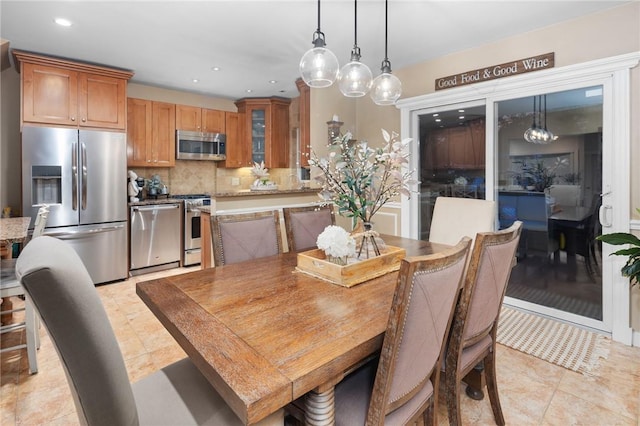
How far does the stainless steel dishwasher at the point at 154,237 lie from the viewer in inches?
161

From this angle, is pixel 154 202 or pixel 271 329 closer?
pixel 271 329

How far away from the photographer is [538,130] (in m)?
3.01

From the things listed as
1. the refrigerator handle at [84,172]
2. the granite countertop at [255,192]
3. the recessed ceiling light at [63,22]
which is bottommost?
the granite countertop at [255,192]

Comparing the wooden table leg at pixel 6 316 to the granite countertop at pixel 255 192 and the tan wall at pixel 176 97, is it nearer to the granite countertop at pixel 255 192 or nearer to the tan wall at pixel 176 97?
the granite countertop at pixel 255 192

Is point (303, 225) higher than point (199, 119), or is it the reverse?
point (199, 119)

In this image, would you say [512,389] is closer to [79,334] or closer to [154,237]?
[79,334]

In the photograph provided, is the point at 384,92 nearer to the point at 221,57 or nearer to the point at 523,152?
Answer: the point at 523,152

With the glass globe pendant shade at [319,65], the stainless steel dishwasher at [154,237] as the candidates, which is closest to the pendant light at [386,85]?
the glass globe pendant shade at [319,65]

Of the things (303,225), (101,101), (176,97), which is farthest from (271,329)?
(176,97)

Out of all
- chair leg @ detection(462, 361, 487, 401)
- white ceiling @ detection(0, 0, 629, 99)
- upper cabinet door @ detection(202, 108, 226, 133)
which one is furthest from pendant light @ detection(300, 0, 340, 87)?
upper cabinet door @ detection(202, 108, 226, 133)

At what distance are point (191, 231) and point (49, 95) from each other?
2096 millimetres

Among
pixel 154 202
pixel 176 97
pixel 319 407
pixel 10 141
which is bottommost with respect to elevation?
pixel 319 407

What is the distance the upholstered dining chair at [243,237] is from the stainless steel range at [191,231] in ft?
8.45

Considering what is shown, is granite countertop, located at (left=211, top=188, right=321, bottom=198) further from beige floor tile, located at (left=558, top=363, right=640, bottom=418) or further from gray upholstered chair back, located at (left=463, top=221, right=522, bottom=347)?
beige floor tile, located at (left=558, top=363, right=640, bottom=418)
